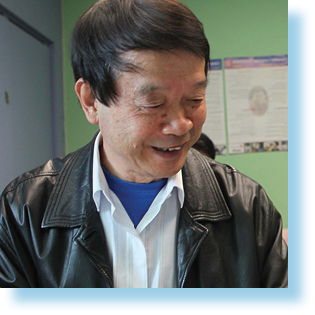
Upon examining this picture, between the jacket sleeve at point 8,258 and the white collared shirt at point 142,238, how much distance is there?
196 mm

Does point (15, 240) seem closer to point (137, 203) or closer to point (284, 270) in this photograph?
point (137, 203)

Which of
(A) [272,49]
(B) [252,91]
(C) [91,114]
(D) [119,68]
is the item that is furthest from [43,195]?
(A) [272,49]

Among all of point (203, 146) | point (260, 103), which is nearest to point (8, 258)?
point (203, 146)

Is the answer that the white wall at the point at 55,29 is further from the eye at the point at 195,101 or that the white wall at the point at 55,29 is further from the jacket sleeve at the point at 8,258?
the eye at the point at 195,101

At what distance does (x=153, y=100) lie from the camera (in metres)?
0.70

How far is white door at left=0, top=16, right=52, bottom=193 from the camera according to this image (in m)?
1.99

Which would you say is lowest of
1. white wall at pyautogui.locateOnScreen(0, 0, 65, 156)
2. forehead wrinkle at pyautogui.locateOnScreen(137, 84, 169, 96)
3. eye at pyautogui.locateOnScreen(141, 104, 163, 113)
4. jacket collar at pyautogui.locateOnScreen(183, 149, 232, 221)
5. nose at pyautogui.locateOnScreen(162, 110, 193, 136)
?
jacket collar at pyautogui.locateOnScreen(183, 149, 232, 221)

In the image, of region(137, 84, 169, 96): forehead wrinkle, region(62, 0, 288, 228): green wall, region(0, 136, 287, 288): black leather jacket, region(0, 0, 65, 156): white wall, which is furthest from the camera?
region(62, 0, 288, 228): green wall

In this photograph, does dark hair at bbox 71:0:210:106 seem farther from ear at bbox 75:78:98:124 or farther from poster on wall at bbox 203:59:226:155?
poster on wall at bbox 203:59:226:155

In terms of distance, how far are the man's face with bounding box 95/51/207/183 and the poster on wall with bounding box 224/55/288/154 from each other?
2062 mm

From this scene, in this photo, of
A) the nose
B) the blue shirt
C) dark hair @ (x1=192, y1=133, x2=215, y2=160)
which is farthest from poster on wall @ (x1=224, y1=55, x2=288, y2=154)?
the nose

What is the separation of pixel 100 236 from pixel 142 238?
0.30 feet

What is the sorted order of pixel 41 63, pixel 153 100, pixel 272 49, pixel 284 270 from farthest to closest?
pixel 272 49, pixel 41 63, pixel 284 270, pixel 153 100

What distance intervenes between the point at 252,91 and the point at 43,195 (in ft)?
7.23
